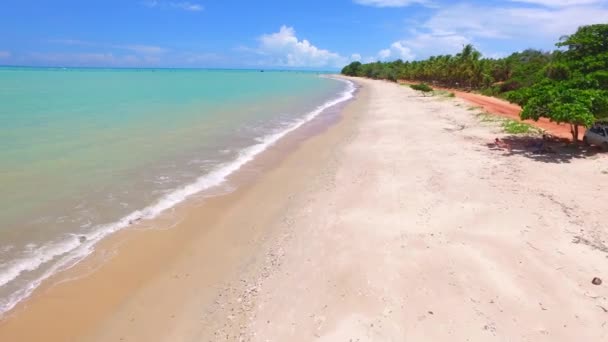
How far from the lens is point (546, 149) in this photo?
14516 mm

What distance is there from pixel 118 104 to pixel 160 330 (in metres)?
32.1

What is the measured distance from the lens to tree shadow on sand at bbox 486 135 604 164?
13.6m

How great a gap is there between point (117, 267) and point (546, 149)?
14995 millimetres

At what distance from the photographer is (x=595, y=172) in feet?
38.4

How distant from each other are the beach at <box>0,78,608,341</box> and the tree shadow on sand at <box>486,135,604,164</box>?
144 centimetres

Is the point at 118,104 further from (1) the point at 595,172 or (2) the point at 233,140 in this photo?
(1) the point at 595,172

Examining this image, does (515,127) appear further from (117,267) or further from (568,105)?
(117,267)

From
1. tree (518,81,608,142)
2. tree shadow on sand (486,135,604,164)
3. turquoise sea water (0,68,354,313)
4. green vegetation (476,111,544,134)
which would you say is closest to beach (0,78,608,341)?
turquoise sea water (0,68,354,313)

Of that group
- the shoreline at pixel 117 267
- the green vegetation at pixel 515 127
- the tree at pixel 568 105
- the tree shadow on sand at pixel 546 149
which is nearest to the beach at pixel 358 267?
the shoreline at pixel 117 267

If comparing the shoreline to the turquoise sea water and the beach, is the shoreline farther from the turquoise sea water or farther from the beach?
the turquoise sea water

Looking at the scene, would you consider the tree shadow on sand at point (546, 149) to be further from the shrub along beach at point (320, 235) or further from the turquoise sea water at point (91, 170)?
the turquoise sea water at point (91, 170)

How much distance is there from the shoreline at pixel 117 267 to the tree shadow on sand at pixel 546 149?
1039 cm

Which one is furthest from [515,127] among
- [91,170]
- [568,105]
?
[91,170]

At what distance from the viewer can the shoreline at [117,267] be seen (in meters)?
6.08
